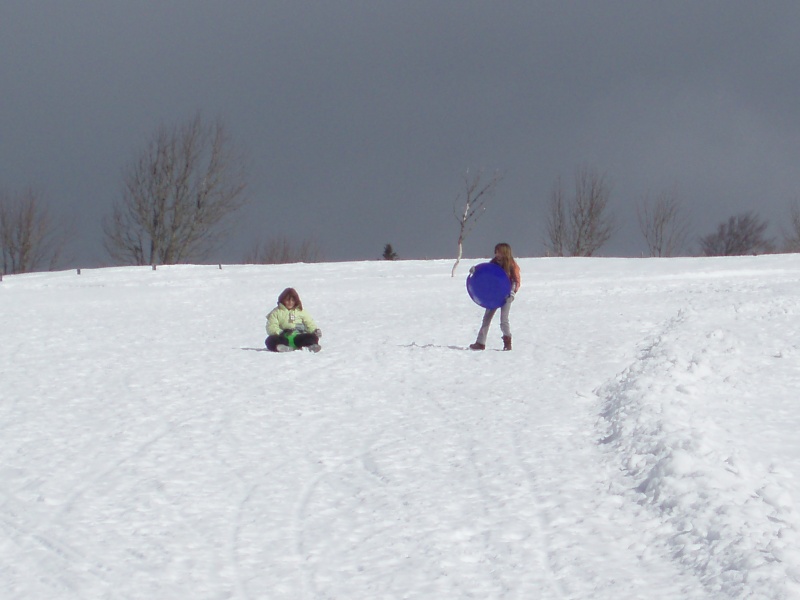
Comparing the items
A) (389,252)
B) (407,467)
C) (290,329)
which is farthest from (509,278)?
(389,252)

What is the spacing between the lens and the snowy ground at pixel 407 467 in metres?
4.55

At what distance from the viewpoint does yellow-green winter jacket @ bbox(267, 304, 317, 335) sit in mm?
13891

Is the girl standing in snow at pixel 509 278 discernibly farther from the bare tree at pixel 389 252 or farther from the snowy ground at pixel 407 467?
the bare tree at pixel 389 252

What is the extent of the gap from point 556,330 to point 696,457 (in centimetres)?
1014

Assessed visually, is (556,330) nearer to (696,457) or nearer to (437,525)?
(696,457)

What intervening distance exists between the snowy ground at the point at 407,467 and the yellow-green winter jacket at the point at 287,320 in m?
0.58

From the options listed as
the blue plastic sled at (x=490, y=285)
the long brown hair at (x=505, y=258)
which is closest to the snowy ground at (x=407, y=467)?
the blue plastic sled at (x=490, y=285)

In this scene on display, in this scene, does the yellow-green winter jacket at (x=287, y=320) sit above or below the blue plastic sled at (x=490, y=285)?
below

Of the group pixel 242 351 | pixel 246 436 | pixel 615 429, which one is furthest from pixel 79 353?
pixel 615 429

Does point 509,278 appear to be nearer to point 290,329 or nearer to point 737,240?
point 290,329

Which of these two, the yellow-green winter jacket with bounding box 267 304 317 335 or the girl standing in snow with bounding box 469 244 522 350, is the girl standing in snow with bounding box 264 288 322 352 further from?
the girl standing in snow with bounding box 469 244 522 350

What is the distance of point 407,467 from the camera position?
668cm

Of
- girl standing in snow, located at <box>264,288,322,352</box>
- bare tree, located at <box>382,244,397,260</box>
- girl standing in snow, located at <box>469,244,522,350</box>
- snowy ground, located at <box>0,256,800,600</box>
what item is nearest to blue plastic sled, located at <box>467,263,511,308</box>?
girl standing in snow, located at <box>469,244,522,350</box>

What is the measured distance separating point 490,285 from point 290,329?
3195 millimetres
